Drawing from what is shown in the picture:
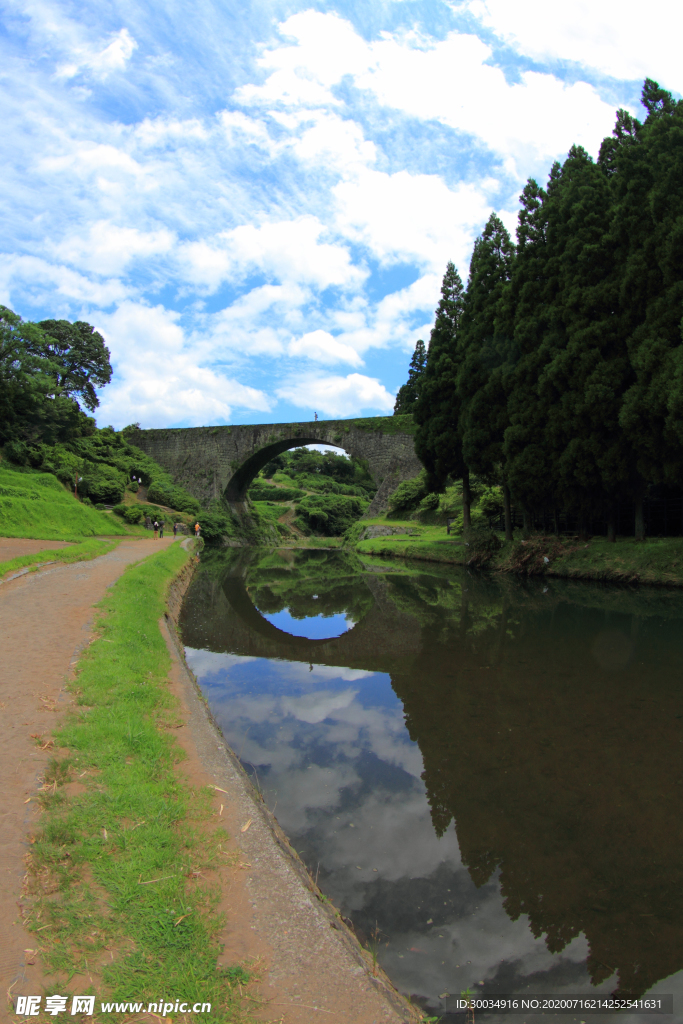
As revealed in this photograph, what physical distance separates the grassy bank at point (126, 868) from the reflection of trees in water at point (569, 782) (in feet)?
4.98

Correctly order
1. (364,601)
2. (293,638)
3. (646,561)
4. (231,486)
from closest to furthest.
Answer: (293,638), (364,601), (646,561), (231,486)

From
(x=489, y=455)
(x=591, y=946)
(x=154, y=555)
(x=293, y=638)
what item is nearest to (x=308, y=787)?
(x=591, y=946)

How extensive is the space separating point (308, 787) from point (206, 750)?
2.49 ft

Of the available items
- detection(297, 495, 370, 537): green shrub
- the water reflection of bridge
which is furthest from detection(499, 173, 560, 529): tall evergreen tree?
detection(297, 495, 370, 537): green shrub

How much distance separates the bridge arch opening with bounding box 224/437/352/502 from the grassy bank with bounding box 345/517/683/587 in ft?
48.4

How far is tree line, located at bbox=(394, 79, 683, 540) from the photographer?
40.3 ft

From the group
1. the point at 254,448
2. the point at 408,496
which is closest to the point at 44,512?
the point at 254,448

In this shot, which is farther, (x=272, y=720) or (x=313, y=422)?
(x=313, y=422)

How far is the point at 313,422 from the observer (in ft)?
116

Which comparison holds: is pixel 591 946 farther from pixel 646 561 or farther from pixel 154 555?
pixel 154 555

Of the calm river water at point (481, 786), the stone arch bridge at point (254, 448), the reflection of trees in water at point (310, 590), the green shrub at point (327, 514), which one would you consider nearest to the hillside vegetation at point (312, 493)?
Result: the green shrub at point (327, 514)

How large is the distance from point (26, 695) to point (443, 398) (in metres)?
18.8

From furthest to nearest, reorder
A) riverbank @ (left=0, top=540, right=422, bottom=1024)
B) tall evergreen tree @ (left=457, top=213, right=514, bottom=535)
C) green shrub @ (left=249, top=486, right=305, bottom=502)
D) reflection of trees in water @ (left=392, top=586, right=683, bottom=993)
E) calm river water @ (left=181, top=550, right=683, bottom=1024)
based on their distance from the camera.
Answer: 1. green shrub @ (left=249, top=486, right=305, bottom=502)
2. tall evergreen tree @ (left=457, top=213, right=514, bottom=535)
3. reflection of trees in water @ (left=392, top=586, right=683, bottom=993)
4. calm river water @ (left=181, top=550, right=683, bottom=1024)
5. riverbank @ (left=0, top=540, right=422, bottom=1024)

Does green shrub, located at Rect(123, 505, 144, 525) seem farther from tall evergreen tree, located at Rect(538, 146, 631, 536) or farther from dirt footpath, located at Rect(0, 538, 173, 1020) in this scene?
tall evergreen tree, located at Rect(538, 146, 631, 536)
